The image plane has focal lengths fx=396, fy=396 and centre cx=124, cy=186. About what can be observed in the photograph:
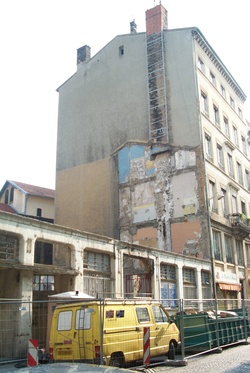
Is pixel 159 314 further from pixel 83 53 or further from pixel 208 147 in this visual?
pixel 83 53

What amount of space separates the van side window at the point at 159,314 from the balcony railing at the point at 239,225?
740 inches

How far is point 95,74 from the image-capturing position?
114ft

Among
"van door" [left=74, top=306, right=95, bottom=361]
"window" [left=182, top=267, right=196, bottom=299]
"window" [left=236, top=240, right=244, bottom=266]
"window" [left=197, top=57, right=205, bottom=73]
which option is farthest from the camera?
"window" [left=236, top=240, right=244, bottom=266]

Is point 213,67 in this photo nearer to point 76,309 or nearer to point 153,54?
point 153,54

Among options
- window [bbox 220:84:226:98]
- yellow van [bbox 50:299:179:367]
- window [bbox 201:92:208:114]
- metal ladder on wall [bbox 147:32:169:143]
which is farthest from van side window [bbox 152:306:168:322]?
window [bbox 220:84:226:98]

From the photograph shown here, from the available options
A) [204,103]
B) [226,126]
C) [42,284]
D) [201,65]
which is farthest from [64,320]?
[226,126]

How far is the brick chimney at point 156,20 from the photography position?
1238 inches

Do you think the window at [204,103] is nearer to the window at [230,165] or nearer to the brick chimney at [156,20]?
the window at [230,165]

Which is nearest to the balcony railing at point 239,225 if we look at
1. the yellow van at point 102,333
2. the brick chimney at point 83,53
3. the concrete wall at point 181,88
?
the concrete wall at point 181,88

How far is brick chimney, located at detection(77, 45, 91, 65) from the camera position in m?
36.6

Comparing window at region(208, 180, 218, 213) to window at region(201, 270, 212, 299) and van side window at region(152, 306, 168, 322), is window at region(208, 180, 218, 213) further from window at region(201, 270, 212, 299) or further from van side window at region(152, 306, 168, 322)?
van side window at region(152, 306, 168, 322)

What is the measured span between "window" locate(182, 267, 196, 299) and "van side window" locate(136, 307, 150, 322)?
11903 millimetres

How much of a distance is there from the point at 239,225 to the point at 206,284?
6.31 m

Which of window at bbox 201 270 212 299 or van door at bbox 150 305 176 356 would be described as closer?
van door at bbox 150 305 176 356
